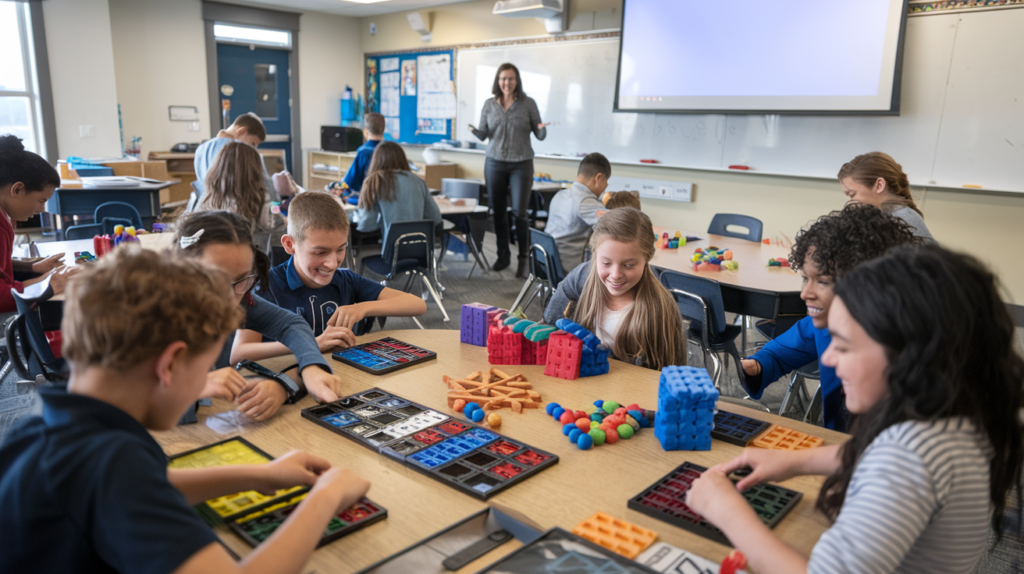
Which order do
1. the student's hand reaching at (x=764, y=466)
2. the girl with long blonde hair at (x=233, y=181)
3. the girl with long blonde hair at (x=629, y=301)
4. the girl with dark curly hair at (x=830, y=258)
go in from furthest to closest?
the girl with long blonde hair at (x=233, y=181) < the girl with long blonde hair at (x=629, y=301) < the girl with dark curly hair at (x=830, y=258) < the student's hand reaching at (x=764, y=466)

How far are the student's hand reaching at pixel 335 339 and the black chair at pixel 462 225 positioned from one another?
11.1ft

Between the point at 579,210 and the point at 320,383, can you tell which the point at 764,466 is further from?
the point at 579,210

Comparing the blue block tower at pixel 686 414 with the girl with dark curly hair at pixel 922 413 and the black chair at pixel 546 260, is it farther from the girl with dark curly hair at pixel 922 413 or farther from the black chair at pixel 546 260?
the black chair at pixel 546 260

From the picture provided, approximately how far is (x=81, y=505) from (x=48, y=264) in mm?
2761

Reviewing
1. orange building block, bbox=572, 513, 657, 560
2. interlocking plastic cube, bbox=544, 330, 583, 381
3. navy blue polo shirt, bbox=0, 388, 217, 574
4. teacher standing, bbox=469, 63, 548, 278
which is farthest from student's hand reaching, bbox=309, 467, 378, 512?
teacher standing, bbox=469, 63, 548, 278

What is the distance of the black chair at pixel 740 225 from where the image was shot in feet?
14.6

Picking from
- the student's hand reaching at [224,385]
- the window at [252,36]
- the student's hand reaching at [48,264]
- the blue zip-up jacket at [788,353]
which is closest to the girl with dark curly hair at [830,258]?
the blue zip-up jacket at [788,353]

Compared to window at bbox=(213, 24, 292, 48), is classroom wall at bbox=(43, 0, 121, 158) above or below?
below

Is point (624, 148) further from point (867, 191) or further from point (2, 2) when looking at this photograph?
point (2, 2)


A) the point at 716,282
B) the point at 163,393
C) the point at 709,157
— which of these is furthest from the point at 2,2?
the point at 163,393

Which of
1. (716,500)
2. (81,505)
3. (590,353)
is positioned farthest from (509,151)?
(81,505)

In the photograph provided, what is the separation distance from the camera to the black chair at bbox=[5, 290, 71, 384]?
2.25 m

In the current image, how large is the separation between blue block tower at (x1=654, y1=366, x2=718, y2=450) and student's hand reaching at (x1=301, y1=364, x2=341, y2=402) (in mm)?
702

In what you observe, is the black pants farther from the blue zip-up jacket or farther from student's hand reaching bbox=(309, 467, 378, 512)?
student's hand reaching bbox=(309, 467, 378, 512)
